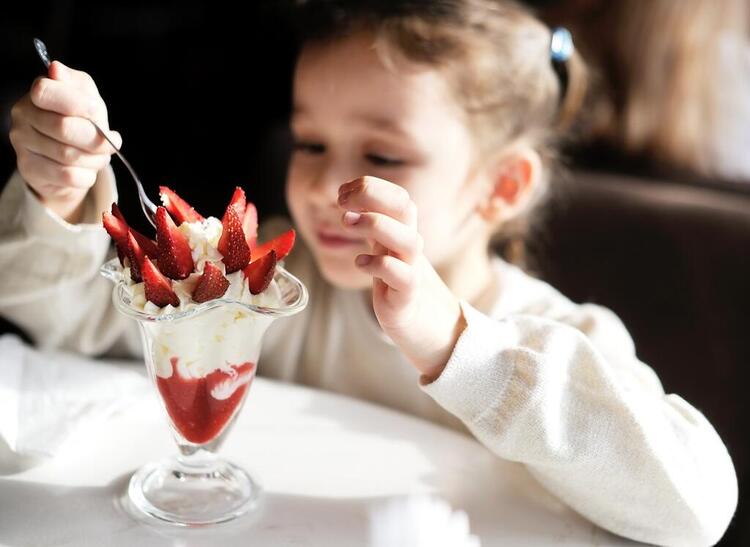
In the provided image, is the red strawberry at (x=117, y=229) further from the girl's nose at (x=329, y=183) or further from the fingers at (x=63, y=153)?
the girl's nose at (x=329, y=183)

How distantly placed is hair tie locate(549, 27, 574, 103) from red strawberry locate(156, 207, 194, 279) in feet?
2.23

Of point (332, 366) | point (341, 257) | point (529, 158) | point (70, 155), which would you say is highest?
point (70, 155)

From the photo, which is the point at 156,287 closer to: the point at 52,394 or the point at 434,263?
the point at 52,394

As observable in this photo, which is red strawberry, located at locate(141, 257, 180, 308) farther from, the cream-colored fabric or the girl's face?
the girl's face

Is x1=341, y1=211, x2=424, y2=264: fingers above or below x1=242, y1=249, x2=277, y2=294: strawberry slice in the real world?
above

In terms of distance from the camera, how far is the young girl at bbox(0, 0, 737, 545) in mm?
761

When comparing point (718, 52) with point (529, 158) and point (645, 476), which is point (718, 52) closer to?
point (529, 158)

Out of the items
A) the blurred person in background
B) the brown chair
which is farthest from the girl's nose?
the blurred person in background

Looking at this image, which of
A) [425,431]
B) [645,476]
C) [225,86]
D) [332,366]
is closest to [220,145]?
[225,86]

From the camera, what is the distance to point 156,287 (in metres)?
0.69

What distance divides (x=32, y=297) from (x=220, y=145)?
1049 mm

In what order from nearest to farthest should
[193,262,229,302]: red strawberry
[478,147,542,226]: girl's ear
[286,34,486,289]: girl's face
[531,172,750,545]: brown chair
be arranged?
1. [193,262,229,302]: red strawberry
2. [286,34,486,289]: girl's face
3. [478,147,542,226]: girl's ear
4. [531,172,750,545]: brown chair

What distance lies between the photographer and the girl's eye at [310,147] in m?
1.10

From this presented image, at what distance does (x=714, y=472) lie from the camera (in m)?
0.83
